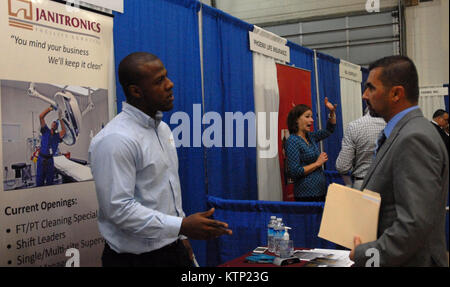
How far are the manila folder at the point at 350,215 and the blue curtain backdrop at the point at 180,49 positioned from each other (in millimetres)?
1798

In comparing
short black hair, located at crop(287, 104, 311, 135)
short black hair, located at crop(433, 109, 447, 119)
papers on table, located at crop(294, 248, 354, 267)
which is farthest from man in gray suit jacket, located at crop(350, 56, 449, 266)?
short black hair, located at crop(287, 104, 311, 135)

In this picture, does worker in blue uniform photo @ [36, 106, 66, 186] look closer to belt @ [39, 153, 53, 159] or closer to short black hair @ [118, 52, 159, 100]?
belt @ [39, 153, 53, 159]

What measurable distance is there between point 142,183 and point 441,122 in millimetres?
1099

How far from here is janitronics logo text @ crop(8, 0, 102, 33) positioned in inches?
76.0

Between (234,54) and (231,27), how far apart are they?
9.7 inches

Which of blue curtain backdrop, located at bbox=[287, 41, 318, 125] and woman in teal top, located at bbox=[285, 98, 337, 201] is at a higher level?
blue curtain backdrop, located at bbox=[287, 41, 318, 125]

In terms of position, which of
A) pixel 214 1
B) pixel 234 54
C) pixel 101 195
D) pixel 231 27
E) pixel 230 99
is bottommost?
pixel 101 195

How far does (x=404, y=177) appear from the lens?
1.12 m

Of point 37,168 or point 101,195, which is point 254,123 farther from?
point 101,195

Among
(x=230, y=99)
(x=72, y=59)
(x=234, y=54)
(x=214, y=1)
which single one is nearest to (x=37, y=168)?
(x=72, y=59)

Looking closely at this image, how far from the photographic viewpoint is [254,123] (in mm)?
4078

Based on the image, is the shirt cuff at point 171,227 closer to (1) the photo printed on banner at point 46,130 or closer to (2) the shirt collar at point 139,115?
(2) the shirt collar at point 139,115

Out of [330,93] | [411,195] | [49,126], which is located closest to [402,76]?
[411,195]

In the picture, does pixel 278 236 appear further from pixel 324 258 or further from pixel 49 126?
pixel 49 126
